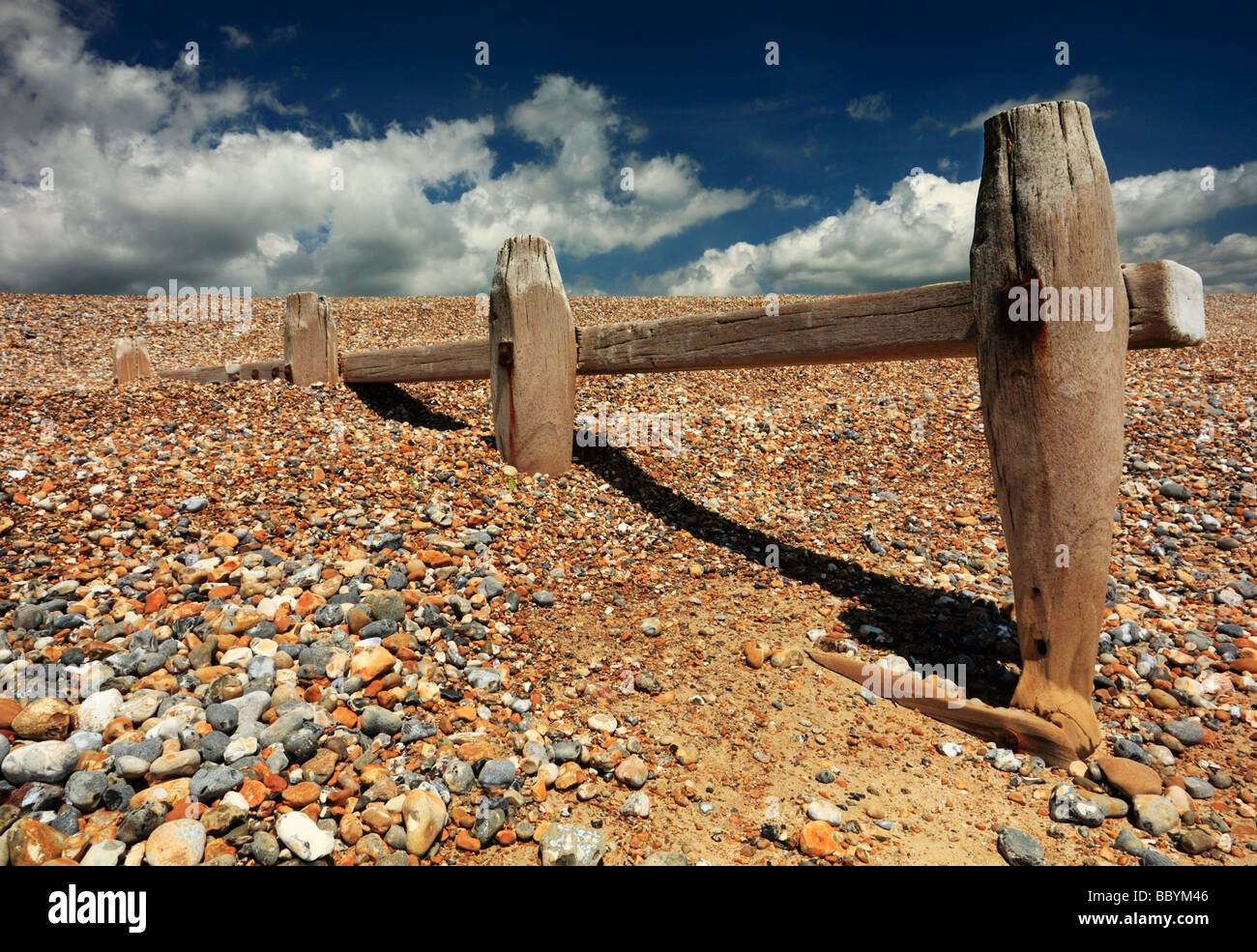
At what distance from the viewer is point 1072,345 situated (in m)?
2.43

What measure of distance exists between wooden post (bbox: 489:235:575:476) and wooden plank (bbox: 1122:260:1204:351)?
3408 mm

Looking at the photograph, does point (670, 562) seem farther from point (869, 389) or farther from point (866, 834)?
point (869, 389)

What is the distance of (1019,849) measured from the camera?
1.96 m

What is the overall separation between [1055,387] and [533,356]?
336 centimetres

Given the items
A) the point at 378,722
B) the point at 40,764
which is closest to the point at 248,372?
the point at 40,764

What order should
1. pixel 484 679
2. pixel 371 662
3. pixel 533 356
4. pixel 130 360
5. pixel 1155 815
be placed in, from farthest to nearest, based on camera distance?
pixel 130 360, pixel 533 356, pixel 484 679, pixel 371 662, pixel 1155 815

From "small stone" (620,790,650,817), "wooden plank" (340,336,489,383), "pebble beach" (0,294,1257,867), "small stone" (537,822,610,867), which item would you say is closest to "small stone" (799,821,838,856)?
"pebble beach" (0,294,1257,867)

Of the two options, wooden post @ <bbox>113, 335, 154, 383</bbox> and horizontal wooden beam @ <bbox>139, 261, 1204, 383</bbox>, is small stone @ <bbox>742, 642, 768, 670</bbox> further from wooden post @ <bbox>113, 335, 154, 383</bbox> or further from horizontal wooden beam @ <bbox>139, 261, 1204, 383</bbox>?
wooden post @ <bbox>113, 335, 154, 383</bbox>

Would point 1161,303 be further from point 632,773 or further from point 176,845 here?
point 176,845

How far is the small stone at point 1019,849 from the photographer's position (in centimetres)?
194

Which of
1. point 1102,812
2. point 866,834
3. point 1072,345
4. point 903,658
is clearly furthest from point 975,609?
point 866,834

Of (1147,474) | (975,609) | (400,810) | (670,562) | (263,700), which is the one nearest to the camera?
(400,810)

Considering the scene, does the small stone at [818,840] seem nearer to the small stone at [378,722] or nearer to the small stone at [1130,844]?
the small stone at [1130,844]
